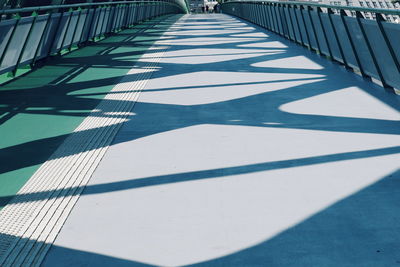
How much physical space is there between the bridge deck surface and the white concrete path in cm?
1

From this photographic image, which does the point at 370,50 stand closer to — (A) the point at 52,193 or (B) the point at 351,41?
(B) the point at 351,41

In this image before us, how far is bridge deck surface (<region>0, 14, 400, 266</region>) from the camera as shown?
313 cm

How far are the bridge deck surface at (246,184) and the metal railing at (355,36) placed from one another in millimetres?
432

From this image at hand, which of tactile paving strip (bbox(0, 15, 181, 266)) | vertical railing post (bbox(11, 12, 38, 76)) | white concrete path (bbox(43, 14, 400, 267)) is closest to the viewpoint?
white concrete path (bbox(43, 14, 400, 267))

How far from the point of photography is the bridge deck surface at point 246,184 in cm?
313

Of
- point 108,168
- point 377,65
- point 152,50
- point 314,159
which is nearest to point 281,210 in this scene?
point 314,159

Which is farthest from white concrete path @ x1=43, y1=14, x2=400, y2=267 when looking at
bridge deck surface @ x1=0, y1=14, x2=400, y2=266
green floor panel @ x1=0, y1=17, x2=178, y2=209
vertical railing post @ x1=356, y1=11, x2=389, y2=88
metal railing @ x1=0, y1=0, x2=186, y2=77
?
metal railing @ x1=0, y1=0, x2=186, y2=77

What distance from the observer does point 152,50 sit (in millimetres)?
14586

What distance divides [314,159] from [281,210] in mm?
1223

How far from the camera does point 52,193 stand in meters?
4.13

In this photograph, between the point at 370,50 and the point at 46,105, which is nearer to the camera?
the point at 46,105

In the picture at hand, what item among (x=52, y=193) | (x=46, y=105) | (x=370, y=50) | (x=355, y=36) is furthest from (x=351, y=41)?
(x=52, y=193)

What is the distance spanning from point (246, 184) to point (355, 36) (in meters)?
5.46

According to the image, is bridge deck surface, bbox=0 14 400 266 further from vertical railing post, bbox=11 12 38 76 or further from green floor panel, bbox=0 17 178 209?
vertical railing post, bbox=11 12 38 76
